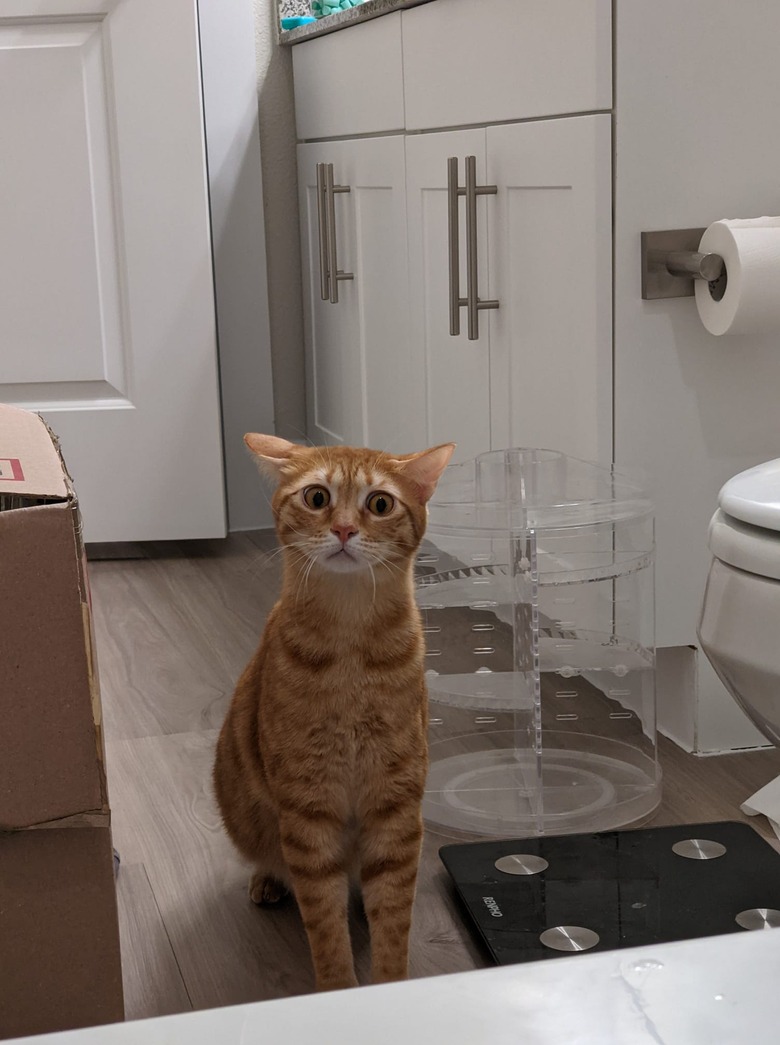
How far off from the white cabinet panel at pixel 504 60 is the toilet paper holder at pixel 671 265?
0.16m

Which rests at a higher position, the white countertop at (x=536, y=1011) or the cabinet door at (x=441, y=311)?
the cabinet door at (x=441, y=311)

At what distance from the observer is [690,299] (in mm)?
1463

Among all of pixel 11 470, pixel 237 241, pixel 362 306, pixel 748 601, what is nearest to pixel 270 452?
pixel 11 470

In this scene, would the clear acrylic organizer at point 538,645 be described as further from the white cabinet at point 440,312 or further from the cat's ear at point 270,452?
the cat's ear at point 270,452

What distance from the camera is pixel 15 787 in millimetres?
773

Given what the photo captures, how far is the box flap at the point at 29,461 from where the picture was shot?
759 mm

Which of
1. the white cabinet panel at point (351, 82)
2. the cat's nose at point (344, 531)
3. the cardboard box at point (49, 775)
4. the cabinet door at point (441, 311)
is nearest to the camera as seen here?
the cardboard box at point (49, 775)

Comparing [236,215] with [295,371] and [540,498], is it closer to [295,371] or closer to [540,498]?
[295,371]

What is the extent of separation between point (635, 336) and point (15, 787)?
932mm

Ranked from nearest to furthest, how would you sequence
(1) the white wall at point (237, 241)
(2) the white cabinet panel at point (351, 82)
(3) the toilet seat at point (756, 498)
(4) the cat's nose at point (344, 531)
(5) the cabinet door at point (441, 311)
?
(3) the toilet seat at point (756, 498)
(4) the cat's nose at point (344, 531)
(5) the cabinet door at point (441, 311)
(2) the white cabinet panel at point (351, 82)
(1) the white wall at point (237, 241)

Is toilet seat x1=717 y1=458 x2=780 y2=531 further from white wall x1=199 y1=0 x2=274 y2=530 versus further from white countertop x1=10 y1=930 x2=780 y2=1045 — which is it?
white wall x1=199 y1=0 x2=274 y2=530

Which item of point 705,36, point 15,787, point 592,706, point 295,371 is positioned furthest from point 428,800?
point 295,371

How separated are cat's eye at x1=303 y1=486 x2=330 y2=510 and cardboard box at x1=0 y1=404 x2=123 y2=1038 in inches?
9.7

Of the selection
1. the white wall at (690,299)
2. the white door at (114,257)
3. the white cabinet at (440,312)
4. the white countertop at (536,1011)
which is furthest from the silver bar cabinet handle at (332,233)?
the white countertop at (536,1011)
